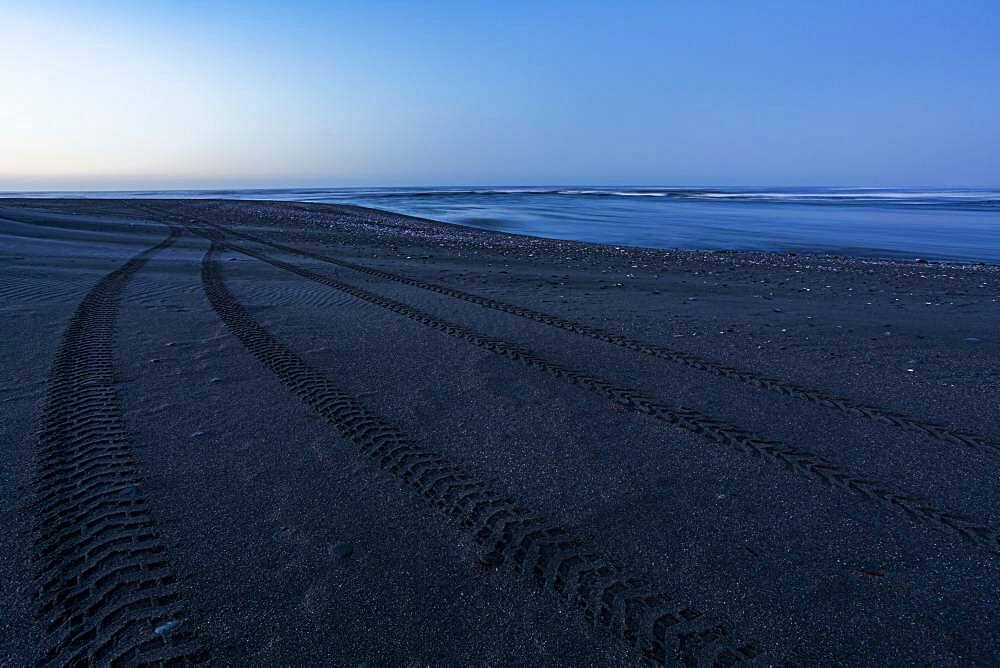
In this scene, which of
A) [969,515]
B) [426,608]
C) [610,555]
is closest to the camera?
[426,608]

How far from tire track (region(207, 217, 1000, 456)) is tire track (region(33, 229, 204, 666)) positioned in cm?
501

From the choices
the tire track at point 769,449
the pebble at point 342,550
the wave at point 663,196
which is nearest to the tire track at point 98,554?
the pebble at point 342,550

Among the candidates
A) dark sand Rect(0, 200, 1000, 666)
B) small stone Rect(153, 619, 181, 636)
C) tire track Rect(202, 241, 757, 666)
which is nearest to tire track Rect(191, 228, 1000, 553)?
dark sand Rect(0, 200, 1000, 666)

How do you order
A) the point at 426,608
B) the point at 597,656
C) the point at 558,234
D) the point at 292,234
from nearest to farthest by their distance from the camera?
the point at 597,656, the point at 426,608, the point at 292,234, the point at 558,234

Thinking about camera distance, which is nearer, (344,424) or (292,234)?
(344,424)

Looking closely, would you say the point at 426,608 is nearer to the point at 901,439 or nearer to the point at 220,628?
the point at 220,628

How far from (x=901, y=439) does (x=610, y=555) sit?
2881mm

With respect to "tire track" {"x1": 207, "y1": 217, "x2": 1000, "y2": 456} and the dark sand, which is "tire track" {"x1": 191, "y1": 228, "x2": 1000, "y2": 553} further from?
"tire track" {"x1": 207, "y1": 217, "x2": 1000, "y2": 456}

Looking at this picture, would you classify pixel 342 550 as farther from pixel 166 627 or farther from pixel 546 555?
pixel 546 555

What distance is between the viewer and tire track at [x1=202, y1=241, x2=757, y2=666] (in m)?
2.37

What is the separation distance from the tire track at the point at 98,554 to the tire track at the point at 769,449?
3.58 m

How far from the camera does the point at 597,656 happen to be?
7.48 ft

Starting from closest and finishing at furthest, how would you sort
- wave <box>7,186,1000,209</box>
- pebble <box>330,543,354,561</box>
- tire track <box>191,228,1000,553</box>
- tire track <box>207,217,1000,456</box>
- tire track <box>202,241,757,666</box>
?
tire track <box>202,241,757,666</box>, pebble <box>330,543,354,561</box>, tire track <box>191,228,1000,553</box>, tire track <box>207,217,1000,456</box>, wave <box>7,186,1000,209</box>

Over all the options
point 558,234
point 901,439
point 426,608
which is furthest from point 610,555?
point 558,234
